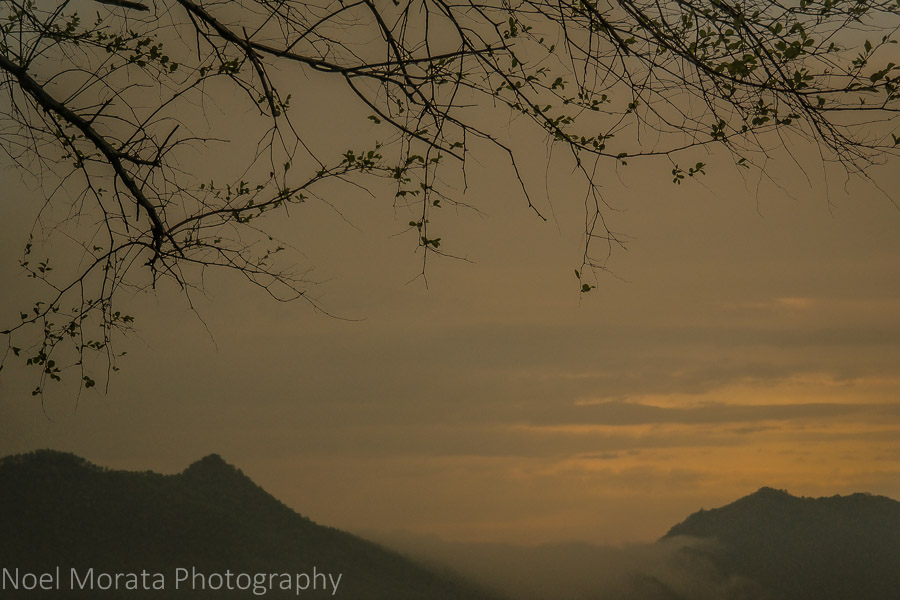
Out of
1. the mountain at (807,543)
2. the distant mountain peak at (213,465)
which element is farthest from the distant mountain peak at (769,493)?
the distant mountain peak at (213,465)

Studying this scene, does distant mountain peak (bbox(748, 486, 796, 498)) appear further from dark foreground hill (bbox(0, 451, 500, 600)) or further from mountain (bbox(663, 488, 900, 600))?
dark foreground hill (bbox(0, 451, 500, 600))

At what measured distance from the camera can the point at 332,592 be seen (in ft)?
13.9

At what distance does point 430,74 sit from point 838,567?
3985 millimetres

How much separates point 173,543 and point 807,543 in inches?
144

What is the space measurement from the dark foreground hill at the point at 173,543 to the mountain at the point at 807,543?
145 cm

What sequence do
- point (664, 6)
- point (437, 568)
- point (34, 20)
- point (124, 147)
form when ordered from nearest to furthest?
point (664, 6), point (124, 147), point (34, 20), point (437, 568)

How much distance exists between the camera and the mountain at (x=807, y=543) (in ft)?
15.4

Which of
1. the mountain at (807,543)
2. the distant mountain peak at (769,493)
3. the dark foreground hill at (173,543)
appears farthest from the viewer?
the mountain at (807,543)

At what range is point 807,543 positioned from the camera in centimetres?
505

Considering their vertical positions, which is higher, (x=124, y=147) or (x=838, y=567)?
(x=124, y=147)

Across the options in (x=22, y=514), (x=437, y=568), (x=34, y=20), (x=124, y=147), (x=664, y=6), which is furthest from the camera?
(x=22, y=514)

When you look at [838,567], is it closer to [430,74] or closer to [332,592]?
[332,592]

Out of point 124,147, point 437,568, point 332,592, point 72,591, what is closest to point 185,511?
point 72,591

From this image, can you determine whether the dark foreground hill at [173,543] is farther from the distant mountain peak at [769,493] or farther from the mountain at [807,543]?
the distant mountain peak at [769,493]
